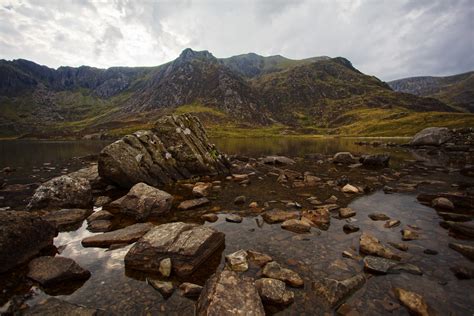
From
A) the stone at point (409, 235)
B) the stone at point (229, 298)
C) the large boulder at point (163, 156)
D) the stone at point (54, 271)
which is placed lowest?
the stone at point (409, 235)

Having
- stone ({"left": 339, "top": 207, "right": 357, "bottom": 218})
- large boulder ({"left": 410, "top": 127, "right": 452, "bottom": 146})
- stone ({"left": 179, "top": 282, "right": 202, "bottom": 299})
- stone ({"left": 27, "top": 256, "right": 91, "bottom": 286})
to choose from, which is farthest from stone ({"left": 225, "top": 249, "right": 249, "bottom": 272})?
large boulder ({"left": 410, "top": 127, "right": 452, "bottom": 146})

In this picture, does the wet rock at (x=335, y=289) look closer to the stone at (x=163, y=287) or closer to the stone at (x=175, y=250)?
the stone at (x=175, y=250)

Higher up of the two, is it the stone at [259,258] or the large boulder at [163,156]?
the large boulder at [163,156]

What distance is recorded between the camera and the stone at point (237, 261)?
9.16 meters

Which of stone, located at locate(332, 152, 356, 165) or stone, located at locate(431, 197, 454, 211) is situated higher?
stone, located at locate(431, 197, 454, 211)

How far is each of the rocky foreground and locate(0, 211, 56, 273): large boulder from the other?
0.13 feet

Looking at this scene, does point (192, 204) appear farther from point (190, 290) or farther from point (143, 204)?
point (190, 290)

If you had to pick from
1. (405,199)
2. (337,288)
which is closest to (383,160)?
(405,199)

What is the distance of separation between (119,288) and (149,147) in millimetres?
18941

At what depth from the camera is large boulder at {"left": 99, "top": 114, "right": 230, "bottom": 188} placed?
71.3 ft

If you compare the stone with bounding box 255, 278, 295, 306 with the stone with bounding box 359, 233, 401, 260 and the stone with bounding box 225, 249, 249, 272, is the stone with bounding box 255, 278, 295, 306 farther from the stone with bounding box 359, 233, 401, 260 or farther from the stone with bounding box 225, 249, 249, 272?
the stone with bounding box 359, 233, 401, 260

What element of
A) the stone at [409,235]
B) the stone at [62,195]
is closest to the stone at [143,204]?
the stone at [62,195]

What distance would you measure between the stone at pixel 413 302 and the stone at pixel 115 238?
1029 centimetres

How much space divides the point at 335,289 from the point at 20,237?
11.4 m
